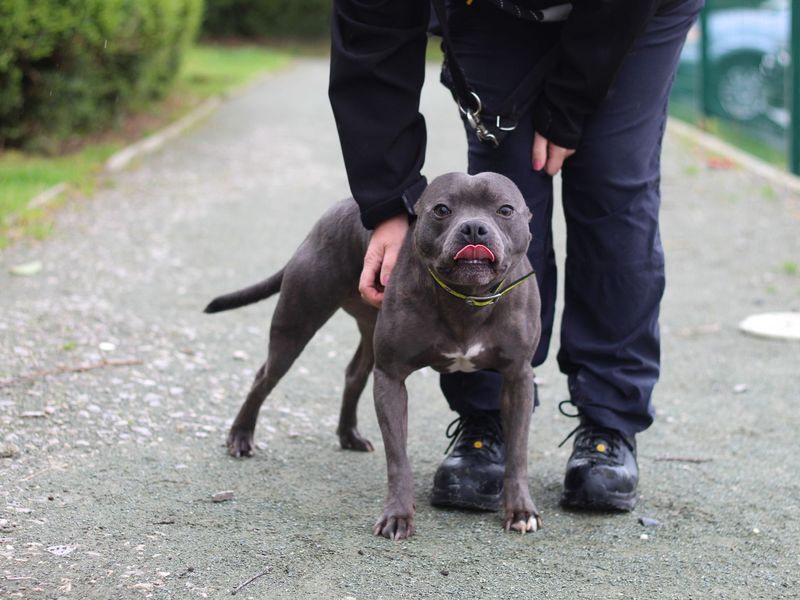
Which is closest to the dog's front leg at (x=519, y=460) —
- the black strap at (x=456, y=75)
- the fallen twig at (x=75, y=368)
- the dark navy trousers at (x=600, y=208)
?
the dark navy trousers at (x=600, y=208)

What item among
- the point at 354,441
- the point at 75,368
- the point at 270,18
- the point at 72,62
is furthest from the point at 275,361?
the point at 270,18

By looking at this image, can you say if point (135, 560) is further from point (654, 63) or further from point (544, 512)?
point (654, 63)

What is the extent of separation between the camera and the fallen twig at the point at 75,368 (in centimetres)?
457

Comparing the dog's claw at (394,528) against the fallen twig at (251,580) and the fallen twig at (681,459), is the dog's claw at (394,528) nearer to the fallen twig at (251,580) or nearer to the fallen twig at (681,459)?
the fallen twig at (251,580)

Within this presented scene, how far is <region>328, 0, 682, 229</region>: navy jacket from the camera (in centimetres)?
334

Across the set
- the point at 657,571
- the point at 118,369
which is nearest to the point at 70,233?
the point at 118,369

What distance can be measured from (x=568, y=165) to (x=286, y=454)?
4.86 ft

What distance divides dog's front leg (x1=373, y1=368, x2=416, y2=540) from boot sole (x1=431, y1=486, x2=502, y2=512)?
10.8 inches

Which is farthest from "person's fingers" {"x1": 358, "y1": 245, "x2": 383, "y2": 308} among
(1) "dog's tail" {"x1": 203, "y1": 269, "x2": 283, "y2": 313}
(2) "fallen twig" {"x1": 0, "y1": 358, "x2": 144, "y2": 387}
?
(2) "fallen twig" {"x1": 0, "y1": 358, "x2": 144, "y2": 387}

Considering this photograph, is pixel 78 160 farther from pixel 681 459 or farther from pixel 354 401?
pixel 681 459

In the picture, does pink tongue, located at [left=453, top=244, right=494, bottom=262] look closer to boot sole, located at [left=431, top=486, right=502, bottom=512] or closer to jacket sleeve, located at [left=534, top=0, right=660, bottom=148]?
jacket sleeve, located at [left=534, top=0, right=660, bottom=148]

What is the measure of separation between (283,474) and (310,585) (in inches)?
38.5

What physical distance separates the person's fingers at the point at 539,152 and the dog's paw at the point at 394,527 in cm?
118

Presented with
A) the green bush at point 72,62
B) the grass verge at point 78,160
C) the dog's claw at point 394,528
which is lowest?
the grass verge at point 78,160
